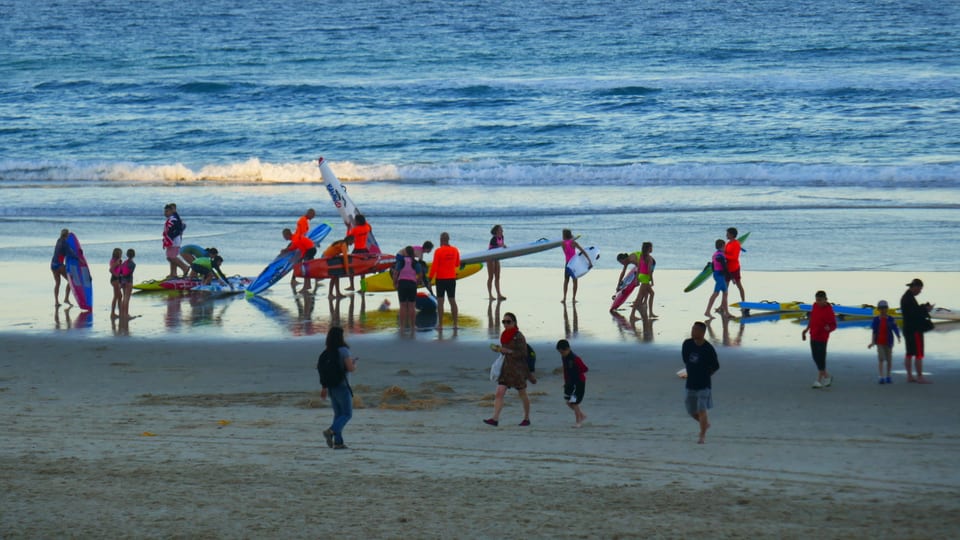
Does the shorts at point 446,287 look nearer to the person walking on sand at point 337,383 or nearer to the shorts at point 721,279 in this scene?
the shorts at point 721,279

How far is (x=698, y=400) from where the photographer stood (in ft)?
33.5

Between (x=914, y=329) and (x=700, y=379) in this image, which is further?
(x=914, y=329)

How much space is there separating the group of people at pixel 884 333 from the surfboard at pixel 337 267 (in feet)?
26.9

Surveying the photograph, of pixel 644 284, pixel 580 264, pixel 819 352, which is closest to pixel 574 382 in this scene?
pixel 819 352

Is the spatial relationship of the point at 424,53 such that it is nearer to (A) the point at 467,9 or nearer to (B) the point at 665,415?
(A) the point at 467,9

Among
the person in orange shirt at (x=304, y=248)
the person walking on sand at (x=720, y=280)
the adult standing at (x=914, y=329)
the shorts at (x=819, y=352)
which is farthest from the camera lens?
the person in orange shirt at (x=304, y=248)

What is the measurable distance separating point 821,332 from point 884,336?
63 centimetres

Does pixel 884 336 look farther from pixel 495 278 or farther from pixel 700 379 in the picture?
pixel 495 278

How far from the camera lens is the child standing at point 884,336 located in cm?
1230

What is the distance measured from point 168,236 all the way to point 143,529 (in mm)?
11982

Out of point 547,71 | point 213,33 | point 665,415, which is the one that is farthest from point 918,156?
point 213,33

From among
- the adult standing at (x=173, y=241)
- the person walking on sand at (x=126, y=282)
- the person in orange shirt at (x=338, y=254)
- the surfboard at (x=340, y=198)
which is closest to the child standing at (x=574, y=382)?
the person walking on sand at (x=126, y=282)

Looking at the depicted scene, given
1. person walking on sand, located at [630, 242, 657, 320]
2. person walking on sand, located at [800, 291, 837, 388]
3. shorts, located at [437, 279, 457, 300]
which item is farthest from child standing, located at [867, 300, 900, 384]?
shorts, located at [437, 279, 457, 300]

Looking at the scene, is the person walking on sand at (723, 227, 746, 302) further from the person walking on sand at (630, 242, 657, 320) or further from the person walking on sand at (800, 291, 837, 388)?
the person walking on sand at (800, 291, 837, 388)
